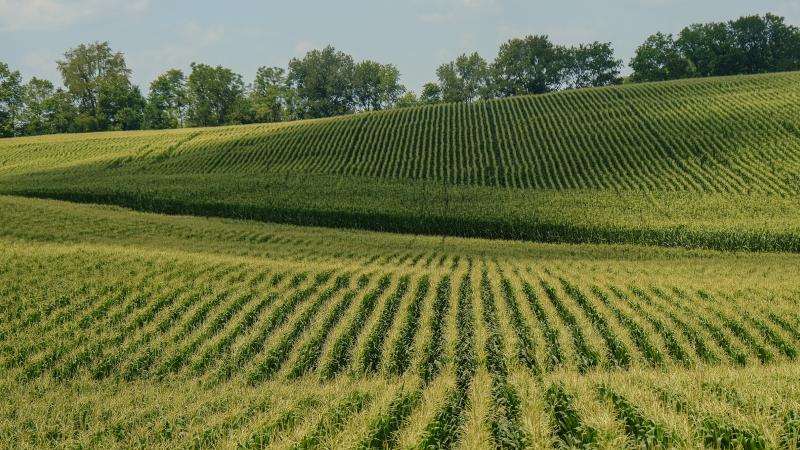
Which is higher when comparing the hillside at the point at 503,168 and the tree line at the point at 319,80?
the tree line at the point at 319,80

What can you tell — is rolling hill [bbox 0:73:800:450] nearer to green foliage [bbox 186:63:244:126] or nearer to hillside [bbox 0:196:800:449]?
hillside [bbox 0:196:800:449]

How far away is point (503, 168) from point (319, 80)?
81631 millimetres

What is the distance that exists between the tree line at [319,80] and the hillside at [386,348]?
3631 inches

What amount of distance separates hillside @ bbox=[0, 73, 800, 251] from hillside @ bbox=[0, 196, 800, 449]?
7.23 metres

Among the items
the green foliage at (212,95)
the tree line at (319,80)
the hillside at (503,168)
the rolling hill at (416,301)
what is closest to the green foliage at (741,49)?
the tree line at (319,80)

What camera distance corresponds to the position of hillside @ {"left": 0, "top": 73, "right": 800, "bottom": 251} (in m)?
33.9

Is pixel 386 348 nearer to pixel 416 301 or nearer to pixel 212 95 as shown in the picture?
pixel 416 301

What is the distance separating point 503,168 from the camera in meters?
49.2

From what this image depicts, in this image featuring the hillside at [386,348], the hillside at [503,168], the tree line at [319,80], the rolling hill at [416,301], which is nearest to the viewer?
the hillside at [386,348]

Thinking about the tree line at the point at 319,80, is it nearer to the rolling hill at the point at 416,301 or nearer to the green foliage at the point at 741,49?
the green foliage at the point at 741,49

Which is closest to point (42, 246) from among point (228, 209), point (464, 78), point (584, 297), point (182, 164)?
point (228, 209)

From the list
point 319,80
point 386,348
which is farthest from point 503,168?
point 319,80

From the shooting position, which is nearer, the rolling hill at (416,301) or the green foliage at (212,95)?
the rolling hill at (416,301)

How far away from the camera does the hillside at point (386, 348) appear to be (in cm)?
739
